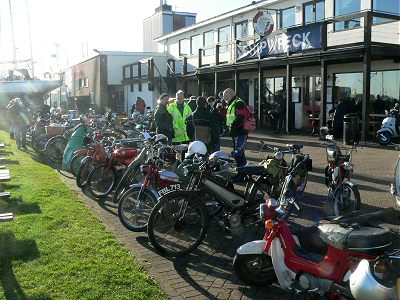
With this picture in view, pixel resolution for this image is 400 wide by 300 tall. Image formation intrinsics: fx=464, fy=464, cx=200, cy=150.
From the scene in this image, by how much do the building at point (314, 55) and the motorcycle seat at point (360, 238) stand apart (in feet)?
42.0

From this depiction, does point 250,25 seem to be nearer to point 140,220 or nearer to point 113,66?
point 113,66

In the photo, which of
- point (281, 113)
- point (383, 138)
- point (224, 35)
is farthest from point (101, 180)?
point (224, 35)

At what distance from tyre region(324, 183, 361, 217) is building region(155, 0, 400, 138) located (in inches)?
370

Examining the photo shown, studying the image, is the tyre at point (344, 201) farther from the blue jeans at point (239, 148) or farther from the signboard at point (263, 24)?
the signboard at point (263, 24)

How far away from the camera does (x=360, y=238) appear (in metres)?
3.65

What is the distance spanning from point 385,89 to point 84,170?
1359cm

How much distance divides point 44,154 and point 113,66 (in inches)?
1039

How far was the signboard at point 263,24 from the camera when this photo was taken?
20906 millimetres

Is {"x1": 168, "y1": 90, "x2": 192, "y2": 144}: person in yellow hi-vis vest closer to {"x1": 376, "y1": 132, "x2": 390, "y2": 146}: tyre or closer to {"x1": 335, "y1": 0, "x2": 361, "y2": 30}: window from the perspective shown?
{"x1": 376, "y1": 132, "x2": 390, "y2": 146}: tyre

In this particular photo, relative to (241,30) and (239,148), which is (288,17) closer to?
(241,30)

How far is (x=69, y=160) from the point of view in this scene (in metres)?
11.3

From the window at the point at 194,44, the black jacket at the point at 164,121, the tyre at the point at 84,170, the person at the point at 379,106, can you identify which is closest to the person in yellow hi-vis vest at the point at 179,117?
the black jacket at the point at 164,121

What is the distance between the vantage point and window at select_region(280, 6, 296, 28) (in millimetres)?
22328

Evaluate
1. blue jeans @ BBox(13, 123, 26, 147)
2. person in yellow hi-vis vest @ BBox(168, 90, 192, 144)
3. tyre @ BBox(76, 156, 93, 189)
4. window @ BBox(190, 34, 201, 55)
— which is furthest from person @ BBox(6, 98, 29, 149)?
→ window @ BBox(190, 34, 201, 55)
